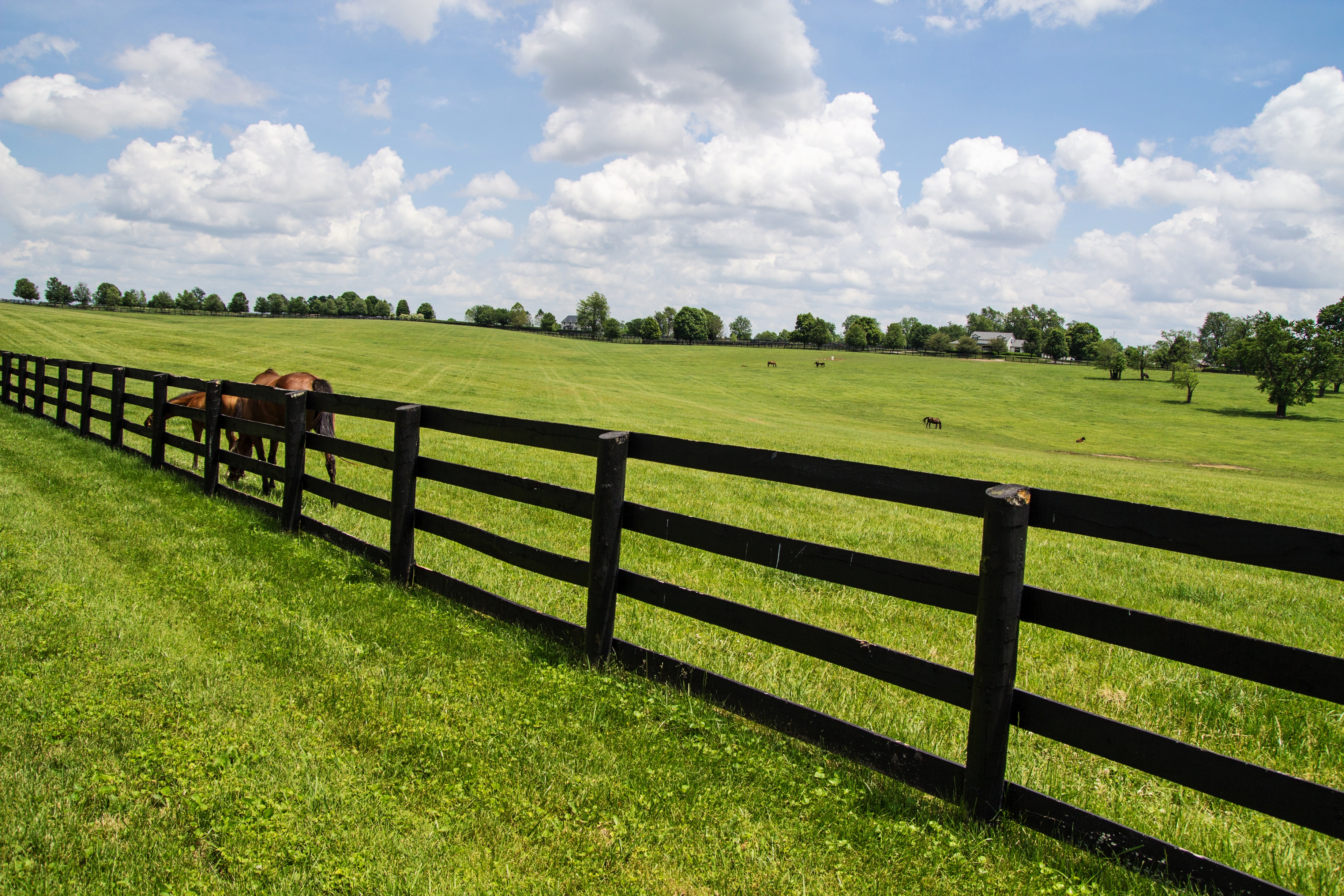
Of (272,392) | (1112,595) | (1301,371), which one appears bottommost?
(1112,595)

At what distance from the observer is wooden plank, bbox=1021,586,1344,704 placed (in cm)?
279

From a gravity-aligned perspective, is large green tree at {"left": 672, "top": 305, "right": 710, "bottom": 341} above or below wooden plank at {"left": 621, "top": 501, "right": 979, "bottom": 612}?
above

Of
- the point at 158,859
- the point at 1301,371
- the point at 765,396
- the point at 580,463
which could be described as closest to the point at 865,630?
the point at 158,859

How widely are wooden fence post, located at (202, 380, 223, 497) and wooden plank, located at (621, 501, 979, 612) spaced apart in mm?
7378

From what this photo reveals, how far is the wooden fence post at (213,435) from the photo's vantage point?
32.1 ft

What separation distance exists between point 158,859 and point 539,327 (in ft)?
647

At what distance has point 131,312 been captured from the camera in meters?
124

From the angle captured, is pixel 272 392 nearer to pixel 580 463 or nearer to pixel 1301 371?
pixel 580 463

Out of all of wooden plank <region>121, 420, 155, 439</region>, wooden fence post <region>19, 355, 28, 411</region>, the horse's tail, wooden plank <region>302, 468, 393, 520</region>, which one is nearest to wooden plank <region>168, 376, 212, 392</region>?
wooden plank <region>121, 420, 155, 439</region>

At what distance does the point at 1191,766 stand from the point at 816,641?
1698mm

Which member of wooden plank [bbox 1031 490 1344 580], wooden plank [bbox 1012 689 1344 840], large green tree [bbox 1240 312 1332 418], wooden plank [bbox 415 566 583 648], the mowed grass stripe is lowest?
the mowed grass stripe

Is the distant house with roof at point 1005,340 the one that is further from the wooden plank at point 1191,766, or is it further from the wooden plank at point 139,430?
the wooden plank at point 1191,766

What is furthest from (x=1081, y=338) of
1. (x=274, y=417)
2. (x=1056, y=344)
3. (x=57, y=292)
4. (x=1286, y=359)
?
(x=57, y=292)

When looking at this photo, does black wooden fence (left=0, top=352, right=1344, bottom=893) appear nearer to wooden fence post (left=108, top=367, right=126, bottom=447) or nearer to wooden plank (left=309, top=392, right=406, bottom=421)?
wooden plank (left=309, top=392, right=406, bottom=421)
